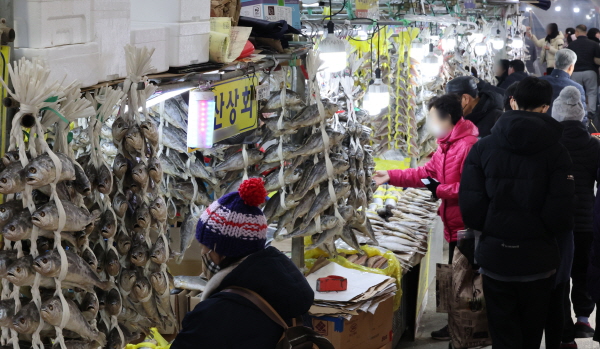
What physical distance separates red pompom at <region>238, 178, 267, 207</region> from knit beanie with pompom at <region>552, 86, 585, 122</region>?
344 cm

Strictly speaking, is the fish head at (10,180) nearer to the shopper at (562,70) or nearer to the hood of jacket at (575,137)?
the hood of jacket at (575,137)

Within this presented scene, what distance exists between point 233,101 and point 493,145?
172 centimetres

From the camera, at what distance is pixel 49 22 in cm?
209

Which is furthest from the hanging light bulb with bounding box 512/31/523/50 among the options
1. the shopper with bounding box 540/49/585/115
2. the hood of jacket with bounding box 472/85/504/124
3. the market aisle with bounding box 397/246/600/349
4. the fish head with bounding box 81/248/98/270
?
the fish head with bounding box 81/248/98/270

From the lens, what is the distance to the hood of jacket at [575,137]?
17.5 feet

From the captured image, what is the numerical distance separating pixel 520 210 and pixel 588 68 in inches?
A: 354

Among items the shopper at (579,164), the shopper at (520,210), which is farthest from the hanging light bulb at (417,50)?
the shopper at (520,210)

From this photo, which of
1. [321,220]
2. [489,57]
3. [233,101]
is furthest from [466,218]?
[489,57]

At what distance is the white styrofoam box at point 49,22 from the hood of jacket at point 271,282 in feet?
3.10

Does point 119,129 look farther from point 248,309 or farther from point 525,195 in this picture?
point 525,195

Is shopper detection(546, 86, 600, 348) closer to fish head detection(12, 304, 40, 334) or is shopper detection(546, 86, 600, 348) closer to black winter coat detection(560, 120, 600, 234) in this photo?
black winter coat detection(560, 120, 600, 234)

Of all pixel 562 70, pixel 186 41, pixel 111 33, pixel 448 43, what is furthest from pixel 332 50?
pixel 448 43

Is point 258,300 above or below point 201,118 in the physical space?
below

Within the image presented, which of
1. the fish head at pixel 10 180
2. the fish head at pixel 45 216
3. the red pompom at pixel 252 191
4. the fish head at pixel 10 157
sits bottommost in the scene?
the red pompom at pixel 252 191
